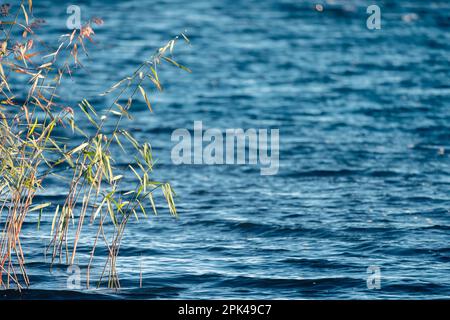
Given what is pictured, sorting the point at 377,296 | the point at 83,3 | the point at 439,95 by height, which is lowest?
the point at 377,296

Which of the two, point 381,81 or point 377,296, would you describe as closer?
point 377,296

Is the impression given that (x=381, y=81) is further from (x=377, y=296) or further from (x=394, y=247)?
(x=377, y=296)

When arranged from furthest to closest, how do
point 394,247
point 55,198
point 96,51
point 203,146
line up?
point 96,51 → point 203,146 → point 55,198 → point 394,247

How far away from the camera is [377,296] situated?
31.7 ft

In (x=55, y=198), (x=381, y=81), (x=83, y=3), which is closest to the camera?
(x=55, y=198)

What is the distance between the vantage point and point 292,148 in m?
16.8

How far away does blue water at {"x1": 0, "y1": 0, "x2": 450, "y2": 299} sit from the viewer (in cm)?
1037

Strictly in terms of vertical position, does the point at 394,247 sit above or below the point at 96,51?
below

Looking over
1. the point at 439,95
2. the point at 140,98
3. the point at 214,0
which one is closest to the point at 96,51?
the point at 140,98

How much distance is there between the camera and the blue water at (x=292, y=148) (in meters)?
10.4

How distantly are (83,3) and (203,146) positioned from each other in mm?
15852

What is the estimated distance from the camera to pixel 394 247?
37.4ft

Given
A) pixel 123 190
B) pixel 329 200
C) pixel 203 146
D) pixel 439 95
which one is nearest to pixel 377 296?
pixel 329 200

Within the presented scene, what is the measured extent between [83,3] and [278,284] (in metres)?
23.2
